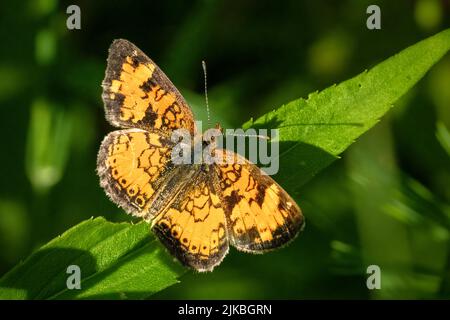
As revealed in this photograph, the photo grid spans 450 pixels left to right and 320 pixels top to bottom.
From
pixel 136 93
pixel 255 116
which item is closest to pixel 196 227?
pixel 136 93

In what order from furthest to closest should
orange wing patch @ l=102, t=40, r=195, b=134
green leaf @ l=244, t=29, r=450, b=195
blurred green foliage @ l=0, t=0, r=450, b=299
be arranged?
blurred green foliage @ l=0, t=0, r=450, b=299, orange wing patch @ l=102, t=40, r=195, b=134, green leaf @ l=244, t=29, r=450, b=195

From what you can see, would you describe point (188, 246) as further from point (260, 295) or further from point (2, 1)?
point (2, 1)

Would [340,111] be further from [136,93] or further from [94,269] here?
[94,269]

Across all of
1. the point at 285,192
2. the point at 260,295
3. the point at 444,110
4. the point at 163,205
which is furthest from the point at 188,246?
the point at 444,110

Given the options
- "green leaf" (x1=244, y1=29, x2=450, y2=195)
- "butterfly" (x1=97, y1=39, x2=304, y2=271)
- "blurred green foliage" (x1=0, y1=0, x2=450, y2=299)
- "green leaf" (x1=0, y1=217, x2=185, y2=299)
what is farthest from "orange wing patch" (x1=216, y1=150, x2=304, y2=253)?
"blurred green foliage" (x1=0, y1=0, x2=450, y2=299)

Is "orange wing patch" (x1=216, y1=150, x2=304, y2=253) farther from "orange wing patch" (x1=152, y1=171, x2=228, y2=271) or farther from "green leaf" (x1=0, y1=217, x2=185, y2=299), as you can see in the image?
"green leaf" (x1=0, y1=217, x2=185, y2=299)

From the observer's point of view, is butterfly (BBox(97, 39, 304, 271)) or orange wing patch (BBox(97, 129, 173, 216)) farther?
orange wing patch (BBox(97, 129, 173, 216))

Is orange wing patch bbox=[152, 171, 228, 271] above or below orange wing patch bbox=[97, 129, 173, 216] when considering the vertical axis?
below
